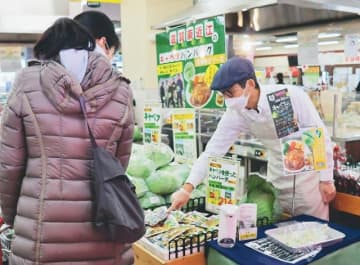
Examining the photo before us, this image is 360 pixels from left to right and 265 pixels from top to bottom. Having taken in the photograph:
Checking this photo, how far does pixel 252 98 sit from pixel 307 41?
2287 mm

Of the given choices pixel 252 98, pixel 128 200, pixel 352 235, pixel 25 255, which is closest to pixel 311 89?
pixel 252 98

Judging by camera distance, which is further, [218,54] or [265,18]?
[265,18]

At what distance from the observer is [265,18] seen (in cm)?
408

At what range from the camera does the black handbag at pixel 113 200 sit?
4.89 ft

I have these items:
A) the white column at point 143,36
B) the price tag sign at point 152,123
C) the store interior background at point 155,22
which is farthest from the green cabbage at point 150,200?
the white column at point 143,36

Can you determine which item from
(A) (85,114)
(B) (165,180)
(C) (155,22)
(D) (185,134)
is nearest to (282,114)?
(B) (165,180)

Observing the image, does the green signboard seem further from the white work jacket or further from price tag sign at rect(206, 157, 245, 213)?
price tag sign at rect(206, 157, 245, 213)

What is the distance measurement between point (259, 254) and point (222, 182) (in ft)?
1.59

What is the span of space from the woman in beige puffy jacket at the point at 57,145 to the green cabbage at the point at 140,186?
95 cm

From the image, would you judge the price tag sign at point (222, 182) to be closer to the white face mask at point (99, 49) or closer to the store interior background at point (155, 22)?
the white face mask at point (99, 49)

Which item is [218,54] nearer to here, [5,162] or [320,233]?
[320,233]

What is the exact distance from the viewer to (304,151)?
202 centimetres

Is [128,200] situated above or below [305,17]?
below

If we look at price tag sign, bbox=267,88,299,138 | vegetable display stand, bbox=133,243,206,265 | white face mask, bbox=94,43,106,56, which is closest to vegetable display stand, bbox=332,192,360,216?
price tag sign, bbox=267,88,299,138
